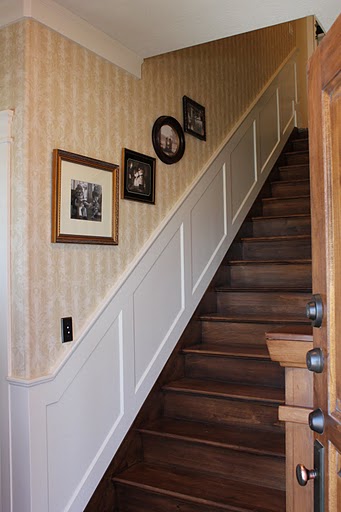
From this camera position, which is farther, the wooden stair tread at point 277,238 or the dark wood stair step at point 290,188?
the dark wood stair step at point 290,188

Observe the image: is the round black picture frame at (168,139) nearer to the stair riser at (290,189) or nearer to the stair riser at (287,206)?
the stair riser at (287,206)

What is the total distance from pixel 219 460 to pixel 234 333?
2.91 feet

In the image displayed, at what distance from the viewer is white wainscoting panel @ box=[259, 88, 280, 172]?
4262 millimetres

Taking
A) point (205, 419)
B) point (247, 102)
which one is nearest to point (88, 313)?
point (205, 419)

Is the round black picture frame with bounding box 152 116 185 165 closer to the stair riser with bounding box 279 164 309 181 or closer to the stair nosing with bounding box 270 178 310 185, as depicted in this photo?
the stair nosing with bounding box 270 178 310 185

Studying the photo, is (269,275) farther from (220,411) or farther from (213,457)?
(213,457)

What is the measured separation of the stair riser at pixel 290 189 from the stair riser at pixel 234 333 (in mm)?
1669

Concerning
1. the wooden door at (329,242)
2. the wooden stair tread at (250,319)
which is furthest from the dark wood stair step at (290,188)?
the wooden door at (329,242)

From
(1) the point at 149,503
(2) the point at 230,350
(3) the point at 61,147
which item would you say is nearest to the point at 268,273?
(2) the point at 230,350

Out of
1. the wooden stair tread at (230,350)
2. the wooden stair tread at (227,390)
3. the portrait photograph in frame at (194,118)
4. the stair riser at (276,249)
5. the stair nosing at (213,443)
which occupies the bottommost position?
the stair nosing at (213,443)

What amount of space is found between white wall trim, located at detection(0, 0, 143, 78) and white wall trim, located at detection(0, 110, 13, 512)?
410 mm

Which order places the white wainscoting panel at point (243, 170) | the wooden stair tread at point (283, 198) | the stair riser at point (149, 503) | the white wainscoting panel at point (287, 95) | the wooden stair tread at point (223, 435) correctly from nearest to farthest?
the stair riser at point (149, 503)
the wooden stair tread at point (223, 435)
the white wainscoting panel at point (243, 170)
the wooden stair tread at point (283, 198)
the white wainscoting panel at point (287, 95)

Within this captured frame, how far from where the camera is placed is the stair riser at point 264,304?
3.12m

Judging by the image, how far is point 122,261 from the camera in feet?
8.02
